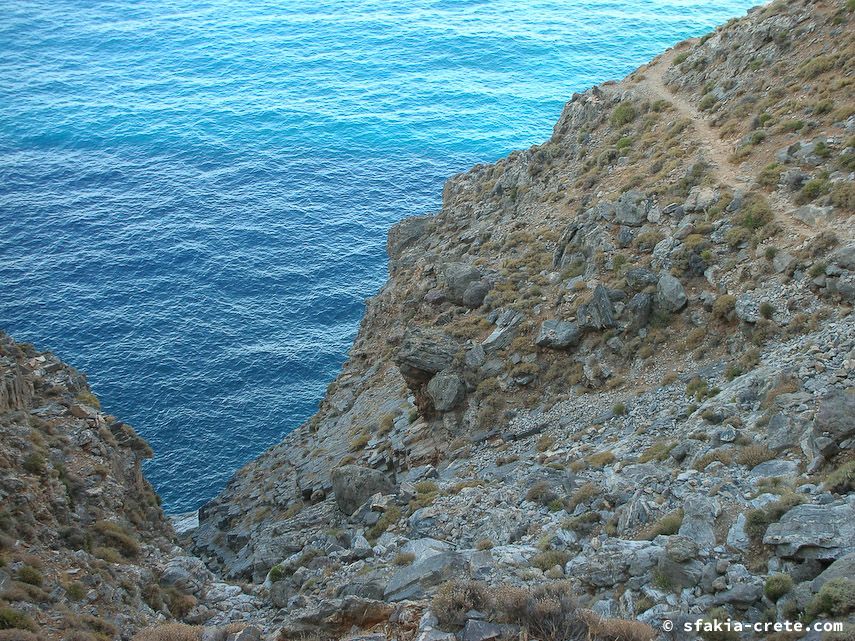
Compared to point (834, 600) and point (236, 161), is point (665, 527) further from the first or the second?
point (236, 161)

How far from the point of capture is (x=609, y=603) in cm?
1975

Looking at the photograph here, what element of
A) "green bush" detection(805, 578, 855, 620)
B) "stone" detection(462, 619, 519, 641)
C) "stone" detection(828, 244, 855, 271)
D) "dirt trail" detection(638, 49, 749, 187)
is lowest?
"stone" detection(462, 619, 519, 641)

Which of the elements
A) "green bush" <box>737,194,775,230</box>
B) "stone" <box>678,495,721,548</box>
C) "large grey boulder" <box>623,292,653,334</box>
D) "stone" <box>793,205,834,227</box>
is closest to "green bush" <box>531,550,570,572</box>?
"stone" <box>678,495,721,548</box>

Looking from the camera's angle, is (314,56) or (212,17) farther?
(212,17)

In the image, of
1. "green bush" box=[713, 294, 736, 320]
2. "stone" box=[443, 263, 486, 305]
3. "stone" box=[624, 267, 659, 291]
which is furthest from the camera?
"stone" box=[443, 263, 486, 305]

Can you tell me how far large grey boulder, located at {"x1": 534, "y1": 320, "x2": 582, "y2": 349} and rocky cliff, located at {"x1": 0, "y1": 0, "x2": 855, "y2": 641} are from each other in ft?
0.72

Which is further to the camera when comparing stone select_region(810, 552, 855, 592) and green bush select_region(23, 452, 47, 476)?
green bush select_region(23, 452, 47, 476)

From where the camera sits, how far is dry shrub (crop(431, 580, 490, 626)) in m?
18.6

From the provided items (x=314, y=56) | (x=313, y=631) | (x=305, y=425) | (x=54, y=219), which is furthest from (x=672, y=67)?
(x=314, y=56)

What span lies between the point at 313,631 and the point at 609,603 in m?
8.37

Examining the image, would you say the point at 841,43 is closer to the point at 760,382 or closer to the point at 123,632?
the point at 760,382

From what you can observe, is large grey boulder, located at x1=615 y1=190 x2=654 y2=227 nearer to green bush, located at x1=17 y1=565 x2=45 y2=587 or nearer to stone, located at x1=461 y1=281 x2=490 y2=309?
stone, located at x1=461 y1=281 x2=490 y2=309

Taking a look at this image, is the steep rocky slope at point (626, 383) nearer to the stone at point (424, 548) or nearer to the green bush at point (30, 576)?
the stone at point (424, 548)

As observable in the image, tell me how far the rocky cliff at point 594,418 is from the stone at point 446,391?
126 millimetres
